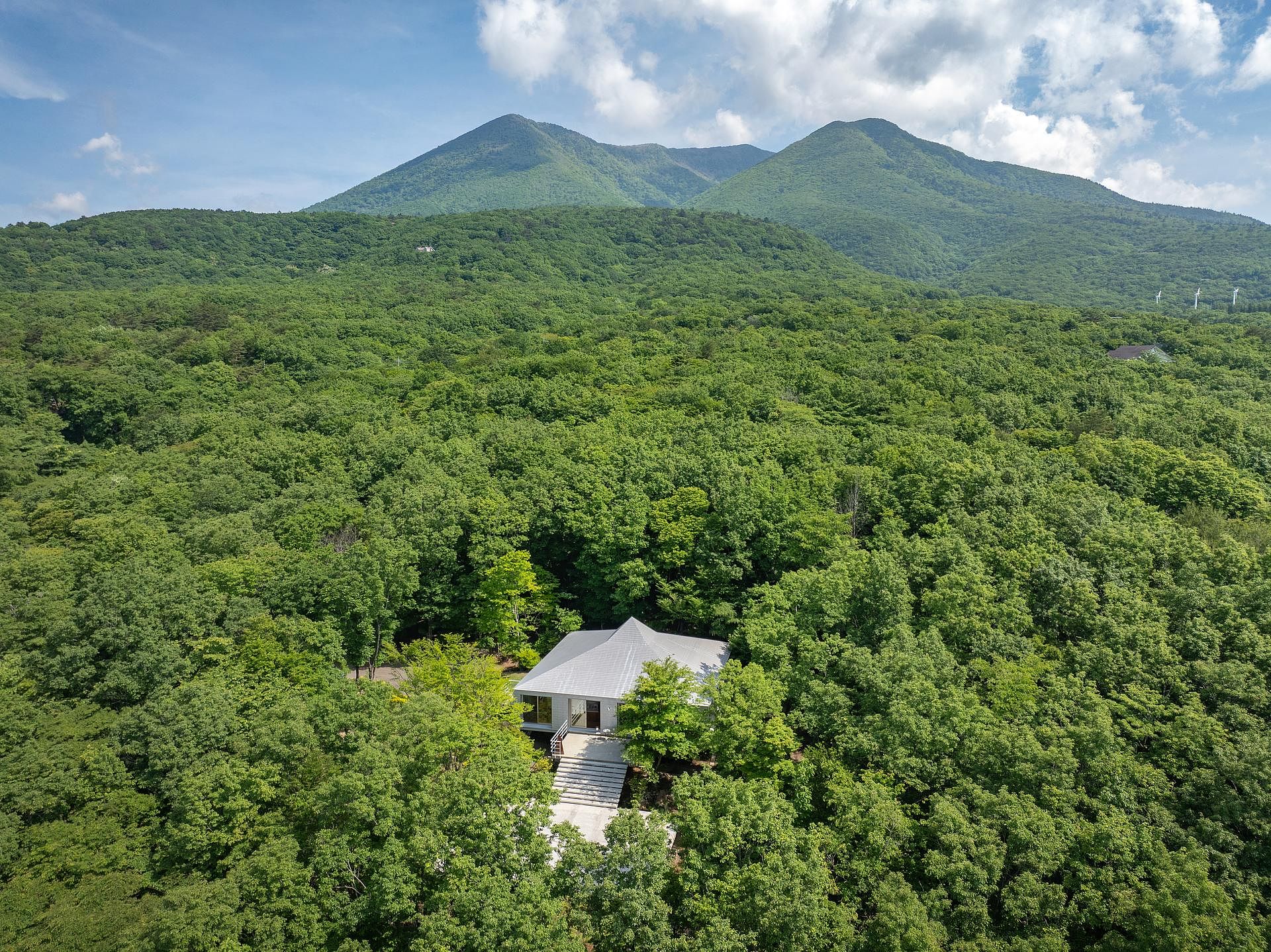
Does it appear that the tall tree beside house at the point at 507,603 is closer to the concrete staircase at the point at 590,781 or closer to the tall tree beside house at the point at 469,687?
the tall tree beside house at the point at 469,687

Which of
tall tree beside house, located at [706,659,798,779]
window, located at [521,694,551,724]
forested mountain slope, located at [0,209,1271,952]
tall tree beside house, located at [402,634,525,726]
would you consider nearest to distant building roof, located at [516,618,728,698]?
window, located at [521,694,551,724]

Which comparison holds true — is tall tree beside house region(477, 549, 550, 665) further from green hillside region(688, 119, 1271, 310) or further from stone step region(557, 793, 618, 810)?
green hillside region(688, 119, 1271, 310)

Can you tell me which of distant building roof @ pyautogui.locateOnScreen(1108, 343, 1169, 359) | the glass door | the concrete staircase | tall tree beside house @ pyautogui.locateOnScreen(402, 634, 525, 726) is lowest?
the concrete staircase

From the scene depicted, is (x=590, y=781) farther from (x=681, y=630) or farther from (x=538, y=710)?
(x=681, y=630)

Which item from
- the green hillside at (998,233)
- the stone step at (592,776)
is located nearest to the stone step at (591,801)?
the stone step at (592,776)

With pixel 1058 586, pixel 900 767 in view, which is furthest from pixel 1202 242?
pixel 900 767

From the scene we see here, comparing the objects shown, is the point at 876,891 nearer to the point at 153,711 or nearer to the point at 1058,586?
the point at 1058,586
